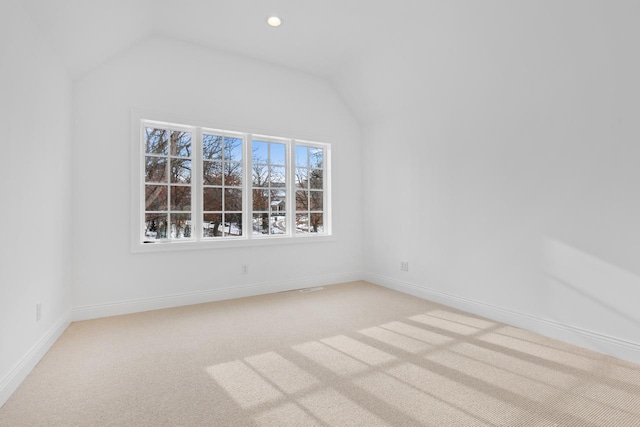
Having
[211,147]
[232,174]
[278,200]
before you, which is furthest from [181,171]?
[278,200]

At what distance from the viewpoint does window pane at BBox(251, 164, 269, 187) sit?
14.6 ft

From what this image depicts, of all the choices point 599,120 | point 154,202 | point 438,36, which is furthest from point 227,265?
point 599,120

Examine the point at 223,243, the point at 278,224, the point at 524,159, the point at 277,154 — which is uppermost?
the point at 277,154

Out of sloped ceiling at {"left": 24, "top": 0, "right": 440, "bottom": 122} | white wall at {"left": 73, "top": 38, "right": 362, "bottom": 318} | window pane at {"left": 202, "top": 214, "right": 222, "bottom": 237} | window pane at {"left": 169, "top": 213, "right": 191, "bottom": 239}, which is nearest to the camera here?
sloped ceiling at {"left": 24, "top": 0, "right": 440, "bottom": 122}

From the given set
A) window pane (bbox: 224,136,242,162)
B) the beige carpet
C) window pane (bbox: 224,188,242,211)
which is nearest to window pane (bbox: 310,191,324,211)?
window pane (bbox: 224,188,242,211)

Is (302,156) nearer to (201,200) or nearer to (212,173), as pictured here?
(212,173)

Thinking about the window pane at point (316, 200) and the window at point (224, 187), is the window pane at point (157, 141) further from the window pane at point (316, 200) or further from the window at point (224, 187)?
the window pane at point (316, 200)

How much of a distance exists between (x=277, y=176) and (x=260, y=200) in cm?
44

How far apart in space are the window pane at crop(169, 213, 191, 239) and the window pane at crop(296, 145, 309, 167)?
1.75m

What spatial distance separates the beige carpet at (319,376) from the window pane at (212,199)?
1.38 metres

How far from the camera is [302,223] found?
15.9 ft

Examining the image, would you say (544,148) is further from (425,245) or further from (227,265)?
(227,265)

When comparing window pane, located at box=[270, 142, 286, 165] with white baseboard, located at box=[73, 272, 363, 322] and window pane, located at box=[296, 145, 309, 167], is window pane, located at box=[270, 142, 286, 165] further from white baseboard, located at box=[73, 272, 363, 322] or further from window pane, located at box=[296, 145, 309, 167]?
white baseboard, located at box=[73, 272, 363, 322]

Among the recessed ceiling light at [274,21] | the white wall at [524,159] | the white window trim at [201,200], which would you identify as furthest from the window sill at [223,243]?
the recessed ceiling light at [274,21]
